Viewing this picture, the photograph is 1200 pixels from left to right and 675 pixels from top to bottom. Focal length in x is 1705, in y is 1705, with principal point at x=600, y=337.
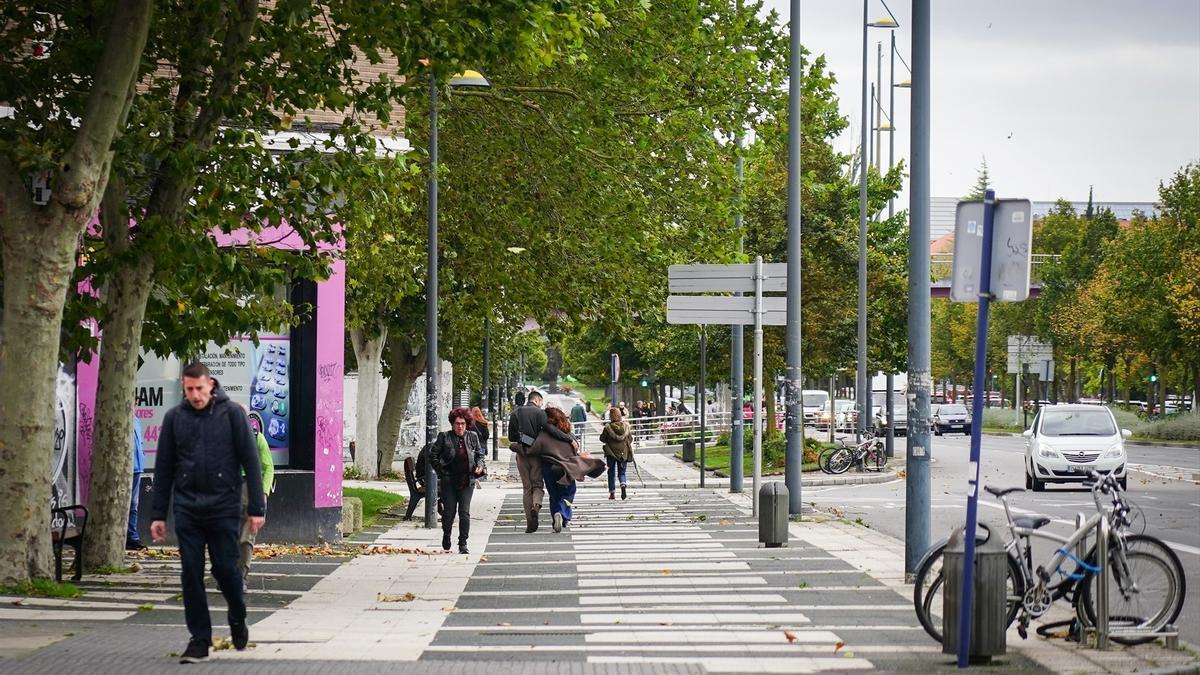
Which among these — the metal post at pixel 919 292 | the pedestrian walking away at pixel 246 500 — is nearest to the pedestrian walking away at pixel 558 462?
the pedestrian walking away at pixel 246 500

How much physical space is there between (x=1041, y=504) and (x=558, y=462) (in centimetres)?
801

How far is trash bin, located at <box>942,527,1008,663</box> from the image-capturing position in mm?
9859

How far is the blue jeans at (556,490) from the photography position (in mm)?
22844

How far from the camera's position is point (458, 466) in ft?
64.1

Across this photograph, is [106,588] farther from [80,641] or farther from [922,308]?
[922,308]

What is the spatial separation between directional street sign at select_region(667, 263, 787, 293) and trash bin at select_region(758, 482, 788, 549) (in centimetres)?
479

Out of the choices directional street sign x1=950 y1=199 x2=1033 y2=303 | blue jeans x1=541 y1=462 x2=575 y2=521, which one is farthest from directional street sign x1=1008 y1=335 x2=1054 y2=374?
directional street sign x1=950 y1=199 x2=1033 y2=303

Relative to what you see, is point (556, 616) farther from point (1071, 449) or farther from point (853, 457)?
point (853, 457)

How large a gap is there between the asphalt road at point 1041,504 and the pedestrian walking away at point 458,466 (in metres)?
5.49

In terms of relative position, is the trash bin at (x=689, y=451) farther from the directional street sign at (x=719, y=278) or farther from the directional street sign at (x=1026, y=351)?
the directional street sign at (x=1026, y=351)

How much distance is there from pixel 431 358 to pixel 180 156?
10227mm

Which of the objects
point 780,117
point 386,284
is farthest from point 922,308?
point 386,284

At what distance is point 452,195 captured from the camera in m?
26.1

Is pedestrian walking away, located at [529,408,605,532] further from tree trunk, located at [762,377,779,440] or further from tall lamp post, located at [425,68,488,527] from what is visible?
tree trunk, located at [762,377,779,440]
